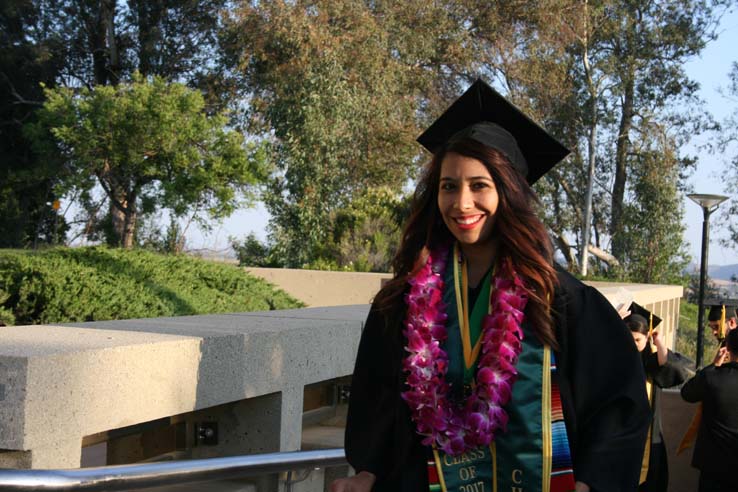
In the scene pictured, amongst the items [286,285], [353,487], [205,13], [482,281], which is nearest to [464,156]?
[482,281]

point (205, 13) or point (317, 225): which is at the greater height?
point (205, 13)

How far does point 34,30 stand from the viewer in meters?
28.4

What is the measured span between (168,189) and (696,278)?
772 inches

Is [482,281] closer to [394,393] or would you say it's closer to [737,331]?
[394,393]

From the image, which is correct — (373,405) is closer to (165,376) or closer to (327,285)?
(165,376)

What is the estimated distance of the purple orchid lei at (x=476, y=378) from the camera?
89.9 inches

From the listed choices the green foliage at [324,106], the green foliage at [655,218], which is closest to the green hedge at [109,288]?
the green foliage at [324,106]

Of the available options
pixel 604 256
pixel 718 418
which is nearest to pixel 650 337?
pixel 718 418

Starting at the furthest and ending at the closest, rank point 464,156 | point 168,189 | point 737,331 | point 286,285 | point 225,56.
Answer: point 225,56 → point 168,189 → point 286,285 → point 737,331 → point 464,156

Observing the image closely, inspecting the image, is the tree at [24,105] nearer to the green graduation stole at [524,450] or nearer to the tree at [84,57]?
the tree at [84,57]

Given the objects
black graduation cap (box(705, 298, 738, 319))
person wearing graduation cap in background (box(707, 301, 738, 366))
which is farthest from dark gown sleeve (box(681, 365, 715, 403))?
black graduation cap (box(705, 298, 738, 319))

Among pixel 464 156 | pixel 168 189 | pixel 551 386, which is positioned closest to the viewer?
pixel 551 386

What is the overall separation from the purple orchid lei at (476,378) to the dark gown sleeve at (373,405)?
0.36 ft

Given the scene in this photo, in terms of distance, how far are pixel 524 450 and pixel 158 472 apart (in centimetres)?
95
